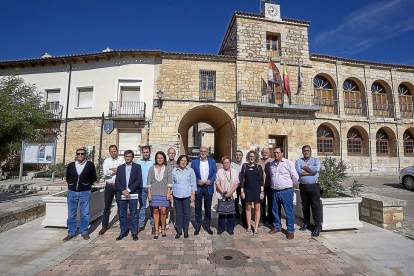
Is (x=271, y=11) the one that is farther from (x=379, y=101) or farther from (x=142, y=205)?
(x=142, y=205)

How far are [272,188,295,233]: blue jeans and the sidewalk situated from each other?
0.23 m

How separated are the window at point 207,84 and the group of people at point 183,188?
9212mm

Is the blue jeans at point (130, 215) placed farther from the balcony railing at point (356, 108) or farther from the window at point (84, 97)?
the balcony railing at point (356, 108)

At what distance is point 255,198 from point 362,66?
1727 centimetres

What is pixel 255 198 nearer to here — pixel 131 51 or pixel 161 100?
pixel 161 100

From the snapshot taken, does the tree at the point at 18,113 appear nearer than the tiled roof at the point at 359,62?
Yes

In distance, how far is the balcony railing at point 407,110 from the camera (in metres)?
16.5

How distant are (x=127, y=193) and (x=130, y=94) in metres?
10.4

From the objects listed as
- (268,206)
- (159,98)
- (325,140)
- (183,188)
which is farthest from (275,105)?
(183,188)

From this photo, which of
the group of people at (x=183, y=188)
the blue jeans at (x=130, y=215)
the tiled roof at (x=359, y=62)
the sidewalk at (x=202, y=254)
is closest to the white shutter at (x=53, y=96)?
the sidewalk at (x=202, y=254)

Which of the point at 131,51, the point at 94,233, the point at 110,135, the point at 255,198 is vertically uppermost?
the point at 131,51

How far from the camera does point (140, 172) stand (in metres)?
4.09

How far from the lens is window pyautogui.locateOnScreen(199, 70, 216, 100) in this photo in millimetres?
13000

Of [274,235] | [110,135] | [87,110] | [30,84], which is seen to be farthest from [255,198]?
[30,84]
